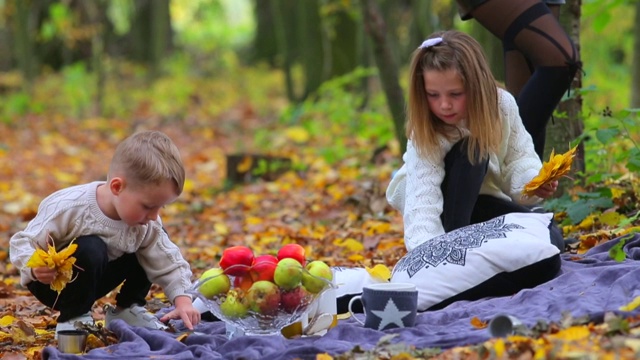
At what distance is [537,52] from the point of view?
14.6ft

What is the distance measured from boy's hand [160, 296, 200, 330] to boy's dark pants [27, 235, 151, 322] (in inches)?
9.3

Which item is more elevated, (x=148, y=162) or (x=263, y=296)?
(x=148, y=162)

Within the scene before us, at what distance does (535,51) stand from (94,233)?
2379mm

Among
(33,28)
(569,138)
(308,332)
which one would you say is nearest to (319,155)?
(569,138)

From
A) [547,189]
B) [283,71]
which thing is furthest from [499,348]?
[283,71]

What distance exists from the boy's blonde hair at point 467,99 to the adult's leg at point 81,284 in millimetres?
1473

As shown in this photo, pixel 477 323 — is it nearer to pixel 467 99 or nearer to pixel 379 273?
pixel 379 273

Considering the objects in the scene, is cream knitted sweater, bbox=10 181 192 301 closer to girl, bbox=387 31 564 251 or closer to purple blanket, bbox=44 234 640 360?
purple blanket, bbox=44 234 640 360

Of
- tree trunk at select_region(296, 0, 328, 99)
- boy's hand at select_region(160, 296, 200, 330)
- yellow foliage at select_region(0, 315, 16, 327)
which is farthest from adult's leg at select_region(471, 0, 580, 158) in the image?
tree trunk at select_region(296, 0, 328, 99)

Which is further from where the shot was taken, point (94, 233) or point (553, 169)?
point (553, 169)

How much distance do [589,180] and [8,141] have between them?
1068 centimetres

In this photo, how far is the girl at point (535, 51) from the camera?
4.36m

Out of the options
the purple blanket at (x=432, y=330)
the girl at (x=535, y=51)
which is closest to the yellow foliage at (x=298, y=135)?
the girl at (x=535, y=51)

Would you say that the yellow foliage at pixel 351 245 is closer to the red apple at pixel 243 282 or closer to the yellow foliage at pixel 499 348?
the red apple at pixel 243 282
